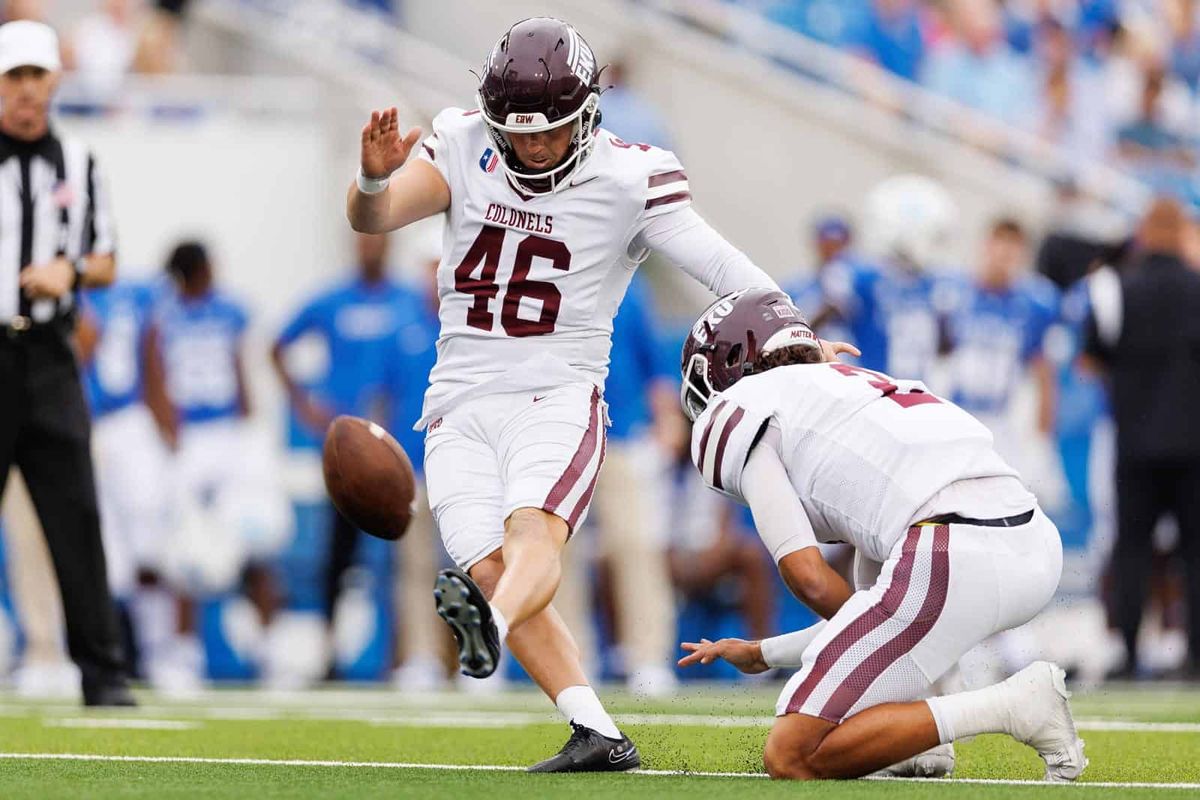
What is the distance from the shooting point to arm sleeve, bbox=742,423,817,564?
15.7 ft

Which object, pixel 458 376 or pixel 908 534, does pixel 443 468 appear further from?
pixel 908 534

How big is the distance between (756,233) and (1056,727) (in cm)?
862

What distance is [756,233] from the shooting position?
13.2m

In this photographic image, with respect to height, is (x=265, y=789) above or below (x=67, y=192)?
below

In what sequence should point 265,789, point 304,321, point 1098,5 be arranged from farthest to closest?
point 1098,5 < point 304,321 < point 265,789

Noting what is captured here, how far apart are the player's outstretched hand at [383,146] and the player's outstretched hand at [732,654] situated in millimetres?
1278

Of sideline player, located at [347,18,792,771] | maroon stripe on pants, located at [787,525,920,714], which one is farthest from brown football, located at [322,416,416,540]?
maroon stripe on pants, located at [787,525,920,714]

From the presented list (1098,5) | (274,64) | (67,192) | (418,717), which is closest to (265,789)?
(418,717)

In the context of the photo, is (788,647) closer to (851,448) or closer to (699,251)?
(851,448)

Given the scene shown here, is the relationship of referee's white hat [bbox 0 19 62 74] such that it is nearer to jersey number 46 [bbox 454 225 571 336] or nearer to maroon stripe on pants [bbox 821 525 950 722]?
jersey number 46 [bbox 454 225 571 336]

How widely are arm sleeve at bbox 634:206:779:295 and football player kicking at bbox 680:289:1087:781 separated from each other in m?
0.41

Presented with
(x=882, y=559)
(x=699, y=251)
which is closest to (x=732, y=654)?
(x=882, y=559)

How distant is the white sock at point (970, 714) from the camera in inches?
185

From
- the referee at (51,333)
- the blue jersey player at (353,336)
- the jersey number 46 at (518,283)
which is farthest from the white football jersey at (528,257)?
the blue jersey player at (353,336)
